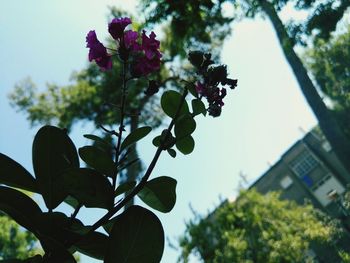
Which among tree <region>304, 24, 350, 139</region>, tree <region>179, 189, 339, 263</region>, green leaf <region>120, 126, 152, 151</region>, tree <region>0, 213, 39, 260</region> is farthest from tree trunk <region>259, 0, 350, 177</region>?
tree <region>0, 213, 39, 260</region>

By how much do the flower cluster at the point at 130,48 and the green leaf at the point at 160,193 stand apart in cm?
43

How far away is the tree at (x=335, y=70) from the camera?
17.6m

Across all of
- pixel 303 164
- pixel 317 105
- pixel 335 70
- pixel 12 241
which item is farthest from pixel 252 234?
pixel 303 164

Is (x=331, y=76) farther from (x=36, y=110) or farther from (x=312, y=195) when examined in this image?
(x=36, y=110)

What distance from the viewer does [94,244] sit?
1.18 meters

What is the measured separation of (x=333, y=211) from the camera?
2261cm

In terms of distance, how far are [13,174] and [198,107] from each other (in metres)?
0.71

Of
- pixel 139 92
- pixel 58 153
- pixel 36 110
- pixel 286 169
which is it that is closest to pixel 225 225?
pixel 139 92

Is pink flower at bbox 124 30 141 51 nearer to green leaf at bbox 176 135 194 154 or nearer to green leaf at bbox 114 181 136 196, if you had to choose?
green leaf at bbox 176 135 194 154

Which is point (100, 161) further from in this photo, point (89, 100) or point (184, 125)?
point (89, 100)

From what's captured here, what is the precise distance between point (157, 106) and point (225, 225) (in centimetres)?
746

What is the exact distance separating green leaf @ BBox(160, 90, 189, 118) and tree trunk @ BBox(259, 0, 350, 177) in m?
7.89

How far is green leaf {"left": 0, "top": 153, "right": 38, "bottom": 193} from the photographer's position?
115 centimetres

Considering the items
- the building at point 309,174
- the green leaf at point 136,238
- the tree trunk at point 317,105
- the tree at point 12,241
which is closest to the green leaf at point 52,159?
the green leaf at point 136,238
